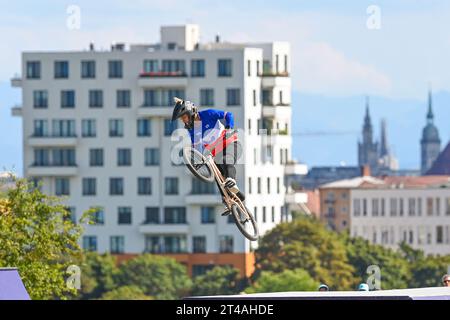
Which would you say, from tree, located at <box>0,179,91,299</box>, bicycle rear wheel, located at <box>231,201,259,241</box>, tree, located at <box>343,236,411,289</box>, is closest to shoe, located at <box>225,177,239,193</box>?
bicycle rear wheel, located at <box>231,201,259,241</box>

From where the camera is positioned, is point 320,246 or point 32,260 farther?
point 320,246

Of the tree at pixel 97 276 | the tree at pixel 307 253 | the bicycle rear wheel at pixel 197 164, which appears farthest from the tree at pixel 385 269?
the bicycle rear wheel at pixel 197 164

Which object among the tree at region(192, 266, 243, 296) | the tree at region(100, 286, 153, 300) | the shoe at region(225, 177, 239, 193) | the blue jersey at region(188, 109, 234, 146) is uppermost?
the blue jersey at region(188, 109, 234, 146)

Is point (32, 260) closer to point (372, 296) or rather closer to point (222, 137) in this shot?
point (222, 137)

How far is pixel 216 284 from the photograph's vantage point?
194m

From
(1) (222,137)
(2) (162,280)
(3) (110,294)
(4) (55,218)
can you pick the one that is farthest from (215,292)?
(1) (222,137)

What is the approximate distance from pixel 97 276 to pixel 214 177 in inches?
5823

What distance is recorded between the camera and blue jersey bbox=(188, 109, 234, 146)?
40.8m

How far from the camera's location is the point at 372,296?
3481cm

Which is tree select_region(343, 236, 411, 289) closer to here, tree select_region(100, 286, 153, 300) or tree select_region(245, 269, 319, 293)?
tree select_region(245, 269, 319, 293)

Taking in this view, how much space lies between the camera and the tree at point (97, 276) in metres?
182

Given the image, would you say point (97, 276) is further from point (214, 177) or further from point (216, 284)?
point (214, 177)
